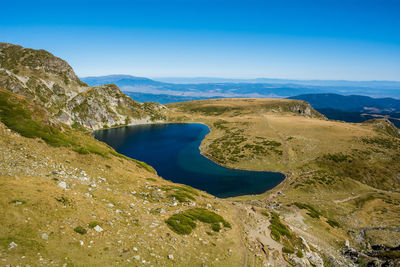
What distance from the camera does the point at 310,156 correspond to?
10681 cm

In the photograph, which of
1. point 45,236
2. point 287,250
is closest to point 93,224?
point 45,236

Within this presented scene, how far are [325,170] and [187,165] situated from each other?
213 feet

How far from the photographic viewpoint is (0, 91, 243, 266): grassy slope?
52.9ft

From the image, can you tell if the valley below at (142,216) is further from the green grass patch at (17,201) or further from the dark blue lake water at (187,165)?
the dark blue lake water at (187,165)

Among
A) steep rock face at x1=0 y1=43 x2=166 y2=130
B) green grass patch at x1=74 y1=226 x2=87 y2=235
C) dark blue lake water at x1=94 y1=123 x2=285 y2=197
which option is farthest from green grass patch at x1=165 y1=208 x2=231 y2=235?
steep rock face at x1=0 y1=43 x2=166 y2=130

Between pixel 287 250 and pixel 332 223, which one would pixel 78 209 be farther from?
pixel 332 223

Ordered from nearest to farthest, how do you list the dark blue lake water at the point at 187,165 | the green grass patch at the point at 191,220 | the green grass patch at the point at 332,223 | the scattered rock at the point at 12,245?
the scattered rock at the point at 12,245 < the green grass patch at the point at 191,220 < the green grass patch at the point at 332,223 < the dark blue lake water at the point at 187,165

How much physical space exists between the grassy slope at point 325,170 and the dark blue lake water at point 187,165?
671cm

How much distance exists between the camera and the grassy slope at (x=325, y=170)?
51.6 metres

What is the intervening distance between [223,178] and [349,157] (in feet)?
222

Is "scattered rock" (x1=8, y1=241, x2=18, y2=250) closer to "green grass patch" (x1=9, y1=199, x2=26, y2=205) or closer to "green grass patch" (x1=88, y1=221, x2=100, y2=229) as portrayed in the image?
"green grass patch" (x1=9, y1=199, x2=26, y2=205)

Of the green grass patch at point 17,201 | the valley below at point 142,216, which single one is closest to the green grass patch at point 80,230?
the valley below at point 142,216

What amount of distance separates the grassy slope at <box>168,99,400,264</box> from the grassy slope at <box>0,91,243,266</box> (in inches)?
1187

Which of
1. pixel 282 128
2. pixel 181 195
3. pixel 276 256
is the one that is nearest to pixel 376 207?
pixel 276 256
